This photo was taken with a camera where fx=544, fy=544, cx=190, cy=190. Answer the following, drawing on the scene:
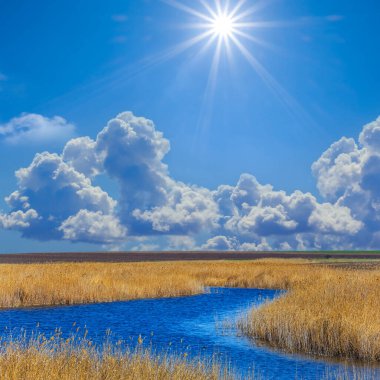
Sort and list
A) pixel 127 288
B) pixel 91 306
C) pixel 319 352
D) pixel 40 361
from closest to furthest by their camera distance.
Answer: pixel 40 361, pixel 319 352, pixel 91 306, pixel 127 288

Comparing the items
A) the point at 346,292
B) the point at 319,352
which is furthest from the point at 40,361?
the point at 346,292

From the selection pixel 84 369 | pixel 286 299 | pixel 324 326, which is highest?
pixel 286 299

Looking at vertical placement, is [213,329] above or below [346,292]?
below

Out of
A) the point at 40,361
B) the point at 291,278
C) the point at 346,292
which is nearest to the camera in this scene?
the point at 40,361

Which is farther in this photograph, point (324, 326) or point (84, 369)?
point (324, 326)

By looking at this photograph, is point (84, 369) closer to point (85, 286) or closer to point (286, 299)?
point (286, 299)

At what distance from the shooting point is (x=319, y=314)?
18031 mm

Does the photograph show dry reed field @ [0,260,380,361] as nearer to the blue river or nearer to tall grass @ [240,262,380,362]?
tall grass @ [240,262,380,362]

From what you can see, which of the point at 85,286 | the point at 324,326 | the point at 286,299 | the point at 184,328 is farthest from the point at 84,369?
the point at 85,286

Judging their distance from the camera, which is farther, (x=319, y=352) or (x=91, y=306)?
(x=91, y=306)

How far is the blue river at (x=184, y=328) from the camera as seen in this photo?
15.2 m

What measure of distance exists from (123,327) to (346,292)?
32.0ft

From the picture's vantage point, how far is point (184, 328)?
73.3 ft

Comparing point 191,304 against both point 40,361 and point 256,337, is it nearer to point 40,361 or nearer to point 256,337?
point 256,337
